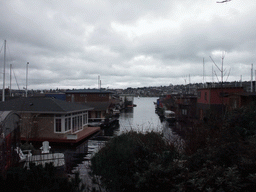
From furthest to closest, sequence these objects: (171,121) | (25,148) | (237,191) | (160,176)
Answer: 1. (171,121)
2. (25,148)
3. (160,176)
4. (237,191)

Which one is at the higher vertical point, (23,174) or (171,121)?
(23,174)

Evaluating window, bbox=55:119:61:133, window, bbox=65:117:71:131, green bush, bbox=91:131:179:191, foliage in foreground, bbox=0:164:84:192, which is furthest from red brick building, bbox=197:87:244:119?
foliage in foreground, bbox=0:164:84:192

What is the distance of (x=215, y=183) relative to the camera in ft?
14.0

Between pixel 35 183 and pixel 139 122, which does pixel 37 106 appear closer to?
pixel 35 183

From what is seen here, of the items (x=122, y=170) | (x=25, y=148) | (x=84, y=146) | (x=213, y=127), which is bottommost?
(x=84, y=146)

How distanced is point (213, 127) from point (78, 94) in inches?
1606

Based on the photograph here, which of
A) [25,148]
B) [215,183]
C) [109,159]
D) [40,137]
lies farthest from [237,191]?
[40,137]

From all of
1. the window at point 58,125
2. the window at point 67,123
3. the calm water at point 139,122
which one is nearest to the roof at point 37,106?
the window at point 67,123

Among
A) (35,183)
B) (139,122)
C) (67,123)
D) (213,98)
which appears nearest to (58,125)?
(67,123)

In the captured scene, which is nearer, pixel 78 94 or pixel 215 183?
pixel 215 183

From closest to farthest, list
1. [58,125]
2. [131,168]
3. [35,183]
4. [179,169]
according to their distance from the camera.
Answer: [35,183] → [179,169] → [131,168] → [58,125]

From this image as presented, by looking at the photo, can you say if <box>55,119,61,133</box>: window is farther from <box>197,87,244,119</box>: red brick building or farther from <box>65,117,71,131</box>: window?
<box>197,87,244,119</box>: red brick building

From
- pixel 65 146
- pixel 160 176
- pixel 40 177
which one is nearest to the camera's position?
pixel 40 177

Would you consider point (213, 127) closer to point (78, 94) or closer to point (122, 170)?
point (122, 170)
